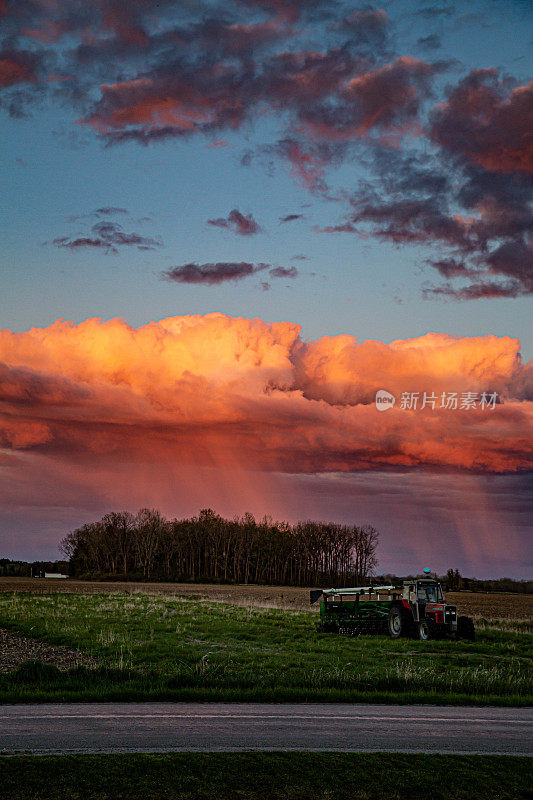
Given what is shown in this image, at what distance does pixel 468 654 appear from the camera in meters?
31.7

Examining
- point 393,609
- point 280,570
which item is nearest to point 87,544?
point 280,570

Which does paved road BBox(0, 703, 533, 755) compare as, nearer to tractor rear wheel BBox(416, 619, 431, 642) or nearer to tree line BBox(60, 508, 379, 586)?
tractor rear wheel BBox(416, 619, 431, 642)

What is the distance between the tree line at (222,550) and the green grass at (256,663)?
434 ft

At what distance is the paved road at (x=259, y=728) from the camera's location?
1297 cm

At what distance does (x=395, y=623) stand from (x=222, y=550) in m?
148

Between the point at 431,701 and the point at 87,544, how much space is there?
16479cm

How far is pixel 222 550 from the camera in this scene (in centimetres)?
18188

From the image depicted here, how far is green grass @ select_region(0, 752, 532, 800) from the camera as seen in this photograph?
406 inches

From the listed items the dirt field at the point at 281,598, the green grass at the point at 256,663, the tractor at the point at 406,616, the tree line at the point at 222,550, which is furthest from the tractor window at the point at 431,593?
the tree line at the point at 222,550

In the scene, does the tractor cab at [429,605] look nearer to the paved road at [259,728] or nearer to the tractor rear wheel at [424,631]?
the tractor rear wheel at [424,631]

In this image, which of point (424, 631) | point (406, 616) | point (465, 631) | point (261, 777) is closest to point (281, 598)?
point (406, 616)

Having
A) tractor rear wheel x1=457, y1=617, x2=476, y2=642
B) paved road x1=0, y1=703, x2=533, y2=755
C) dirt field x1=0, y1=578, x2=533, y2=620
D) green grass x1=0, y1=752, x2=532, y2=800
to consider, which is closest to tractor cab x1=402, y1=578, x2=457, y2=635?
tractor rear wheel x1=457, y1=617, x2=476, y2=642

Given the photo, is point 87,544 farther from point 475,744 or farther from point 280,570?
point 475,744

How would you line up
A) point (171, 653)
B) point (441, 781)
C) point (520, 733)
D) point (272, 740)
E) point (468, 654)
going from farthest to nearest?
point (468, 654)
point (171, 653)
point (520, 733)
point (272, 740)
point (441, 781)
